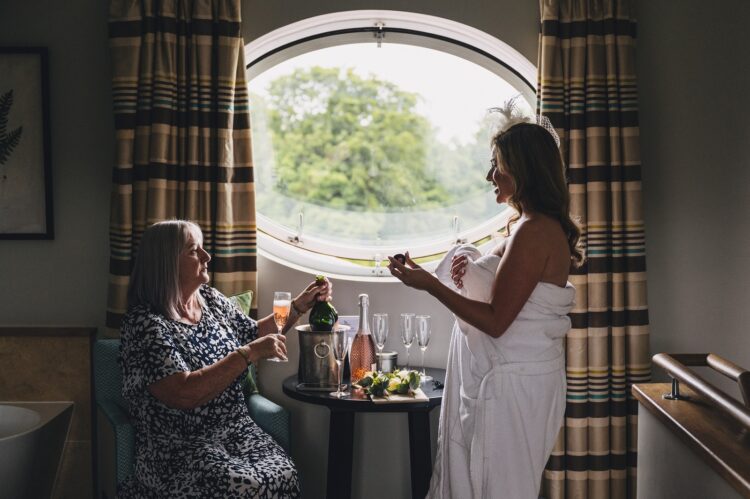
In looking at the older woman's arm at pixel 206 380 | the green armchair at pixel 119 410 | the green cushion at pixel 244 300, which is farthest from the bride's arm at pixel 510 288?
the green cushion at pixel 244 300

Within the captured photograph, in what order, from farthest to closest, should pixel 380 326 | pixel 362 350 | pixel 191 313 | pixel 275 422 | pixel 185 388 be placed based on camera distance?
pixel 362 350 → pixel 380 326 → pixel 275 422 → pixel 191 313 → pixel 185 388

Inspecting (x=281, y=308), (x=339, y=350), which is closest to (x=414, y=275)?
(x=339, y=350)

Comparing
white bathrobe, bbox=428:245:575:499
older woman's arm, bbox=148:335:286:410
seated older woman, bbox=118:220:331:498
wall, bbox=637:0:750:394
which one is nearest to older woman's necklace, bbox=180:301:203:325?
seated older woman, bbox=118:220:331:498

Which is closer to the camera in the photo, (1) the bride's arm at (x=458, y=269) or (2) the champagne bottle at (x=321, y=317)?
(1) the bride's arm at (x=458, y=269)

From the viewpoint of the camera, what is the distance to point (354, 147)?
3.79m

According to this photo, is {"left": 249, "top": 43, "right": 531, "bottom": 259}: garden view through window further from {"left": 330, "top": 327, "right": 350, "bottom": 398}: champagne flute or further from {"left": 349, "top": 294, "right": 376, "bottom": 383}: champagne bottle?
{"left": 330, "top": 327, "right": 350, "bottom": 398}: champagne flute

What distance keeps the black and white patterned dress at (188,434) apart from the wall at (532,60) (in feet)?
2.52

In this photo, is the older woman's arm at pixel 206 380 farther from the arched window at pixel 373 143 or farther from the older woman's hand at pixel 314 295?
the arched window at pixel 373 143

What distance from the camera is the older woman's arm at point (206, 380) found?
233 cm

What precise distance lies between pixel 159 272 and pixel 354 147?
62.6 inches

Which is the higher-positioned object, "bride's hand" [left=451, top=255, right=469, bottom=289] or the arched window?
the arched window

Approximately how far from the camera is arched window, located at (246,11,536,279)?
3529 mm

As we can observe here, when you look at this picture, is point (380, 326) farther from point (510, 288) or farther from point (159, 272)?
point (159, 272)

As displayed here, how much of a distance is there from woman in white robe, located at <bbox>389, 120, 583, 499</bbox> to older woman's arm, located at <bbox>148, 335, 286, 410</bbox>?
59cm
